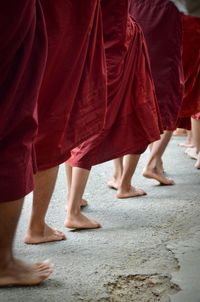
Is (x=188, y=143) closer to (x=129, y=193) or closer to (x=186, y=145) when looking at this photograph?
(x=186, y=145)

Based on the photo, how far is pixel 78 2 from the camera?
180 cm

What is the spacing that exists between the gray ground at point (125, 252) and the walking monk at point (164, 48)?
0.47m

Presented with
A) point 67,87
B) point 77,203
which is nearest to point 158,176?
point 77,203

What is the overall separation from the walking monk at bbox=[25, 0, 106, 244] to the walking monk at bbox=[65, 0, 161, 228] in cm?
24

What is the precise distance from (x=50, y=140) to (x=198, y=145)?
6.06ft

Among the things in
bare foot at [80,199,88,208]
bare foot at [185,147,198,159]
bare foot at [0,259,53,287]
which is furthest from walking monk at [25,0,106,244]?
bare foot at [185,147,198,159]

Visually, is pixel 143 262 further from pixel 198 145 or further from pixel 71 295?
pixel 198 145

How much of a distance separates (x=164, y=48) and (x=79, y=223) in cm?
103

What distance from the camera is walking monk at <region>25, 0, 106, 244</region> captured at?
177 centimetres

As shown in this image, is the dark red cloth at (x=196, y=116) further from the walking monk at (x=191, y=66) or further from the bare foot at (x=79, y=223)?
the bare foot at (x=79, y=223)

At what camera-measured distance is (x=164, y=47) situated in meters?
2.69

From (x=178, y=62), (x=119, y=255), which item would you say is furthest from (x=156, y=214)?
(x=178, y=62)

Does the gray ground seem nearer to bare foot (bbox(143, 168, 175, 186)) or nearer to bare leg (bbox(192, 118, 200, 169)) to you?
bare foot (bbox(143, 168, 175, 186))

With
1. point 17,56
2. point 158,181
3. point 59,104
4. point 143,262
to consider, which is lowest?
point 158,181
